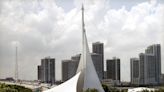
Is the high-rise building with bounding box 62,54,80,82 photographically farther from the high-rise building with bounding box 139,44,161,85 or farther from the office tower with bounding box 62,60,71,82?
the high-rise building with bounding box 139,44,161,85

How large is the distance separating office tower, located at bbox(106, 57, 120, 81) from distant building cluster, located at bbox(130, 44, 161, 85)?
3885 mm

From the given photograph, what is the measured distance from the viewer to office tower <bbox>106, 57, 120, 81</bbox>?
105m

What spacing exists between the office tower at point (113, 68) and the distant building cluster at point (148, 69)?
3885mm

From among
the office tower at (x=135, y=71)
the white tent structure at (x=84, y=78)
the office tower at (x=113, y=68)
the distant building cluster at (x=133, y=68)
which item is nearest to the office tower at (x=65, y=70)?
the distant building cluster at (x=133, y=68)

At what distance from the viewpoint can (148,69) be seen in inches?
4058

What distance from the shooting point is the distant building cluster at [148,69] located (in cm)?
10194

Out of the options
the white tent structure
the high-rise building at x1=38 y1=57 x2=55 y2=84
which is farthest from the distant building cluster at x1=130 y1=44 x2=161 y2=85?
the white tent structure

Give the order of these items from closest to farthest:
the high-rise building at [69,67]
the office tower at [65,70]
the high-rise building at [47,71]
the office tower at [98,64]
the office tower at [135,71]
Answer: the office tower at [98,64] → the office tower at [65,70] → the office tower at [135,71] → the high-rise building at [69,67] → the high-rise building at [47,71]

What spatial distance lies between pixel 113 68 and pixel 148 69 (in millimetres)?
8758

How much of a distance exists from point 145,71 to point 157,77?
3196 mm

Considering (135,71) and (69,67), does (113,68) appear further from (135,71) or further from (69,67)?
(69,67)

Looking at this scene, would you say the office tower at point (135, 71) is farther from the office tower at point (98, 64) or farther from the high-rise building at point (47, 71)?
the high-rise building at point (47, 71)

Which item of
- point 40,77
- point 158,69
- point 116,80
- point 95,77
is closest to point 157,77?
point 158,69

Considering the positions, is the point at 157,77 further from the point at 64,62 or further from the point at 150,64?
the point at 64,62
